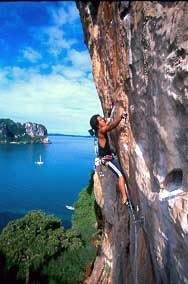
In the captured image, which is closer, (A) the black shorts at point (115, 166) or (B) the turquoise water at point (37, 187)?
(A) the black shorts at point (115, 166)

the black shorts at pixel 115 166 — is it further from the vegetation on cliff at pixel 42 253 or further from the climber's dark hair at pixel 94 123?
the vegetation on cliff at pixel 42 253

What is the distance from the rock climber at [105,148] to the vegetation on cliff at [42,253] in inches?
461

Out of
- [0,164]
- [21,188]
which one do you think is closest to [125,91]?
[21,188]

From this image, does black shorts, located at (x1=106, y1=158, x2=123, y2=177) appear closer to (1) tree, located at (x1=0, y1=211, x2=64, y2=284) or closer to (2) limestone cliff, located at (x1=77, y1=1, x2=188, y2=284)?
(2) limestone cliff, located at (x1=77, y1=1, x2=188, y2=284)

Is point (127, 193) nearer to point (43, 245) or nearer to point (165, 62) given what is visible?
point (165, 62)

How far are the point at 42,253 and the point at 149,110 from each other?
18249 mm

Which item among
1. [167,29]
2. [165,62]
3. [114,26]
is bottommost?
[165,62]

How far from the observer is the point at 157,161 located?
686 cm

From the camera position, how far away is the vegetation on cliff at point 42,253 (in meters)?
22.1

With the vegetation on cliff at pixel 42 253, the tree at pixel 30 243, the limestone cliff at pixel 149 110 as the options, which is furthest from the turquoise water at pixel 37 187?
the limestone cliff at pixel 149 110

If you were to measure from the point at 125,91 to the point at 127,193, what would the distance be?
3.12 metres

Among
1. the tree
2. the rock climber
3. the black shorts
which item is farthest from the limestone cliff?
the tree

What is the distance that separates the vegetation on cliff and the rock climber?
1172 cm

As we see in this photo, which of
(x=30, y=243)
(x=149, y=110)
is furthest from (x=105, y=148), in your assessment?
(x=30, y=243)
